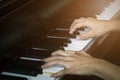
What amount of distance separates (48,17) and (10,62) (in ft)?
1.80

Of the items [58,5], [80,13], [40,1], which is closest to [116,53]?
[80,13]

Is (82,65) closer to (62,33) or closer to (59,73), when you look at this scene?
(59,73)

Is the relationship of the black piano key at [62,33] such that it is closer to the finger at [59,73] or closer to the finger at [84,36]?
the finger at [84,36]

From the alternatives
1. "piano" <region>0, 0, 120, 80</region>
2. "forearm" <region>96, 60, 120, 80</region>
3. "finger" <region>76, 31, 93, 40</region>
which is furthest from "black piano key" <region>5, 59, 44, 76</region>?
"finger" <region>76, 31, 93, 40</region>

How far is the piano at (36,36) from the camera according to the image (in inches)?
58.0

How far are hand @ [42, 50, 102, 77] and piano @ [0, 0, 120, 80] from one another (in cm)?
4

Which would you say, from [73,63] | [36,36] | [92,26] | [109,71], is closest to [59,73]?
[73,63]

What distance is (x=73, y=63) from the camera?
4.78ft

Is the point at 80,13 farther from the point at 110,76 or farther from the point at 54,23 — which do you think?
the point at 110,76

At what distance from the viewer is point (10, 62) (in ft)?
5.08

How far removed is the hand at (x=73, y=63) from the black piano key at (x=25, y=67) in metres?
0.04

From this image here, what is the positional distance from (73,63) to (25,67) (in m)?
0.24

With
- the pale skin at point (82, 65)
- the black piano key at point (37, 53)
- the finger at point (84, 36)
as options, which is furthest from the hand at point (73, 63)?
the finger at point (84, 36)

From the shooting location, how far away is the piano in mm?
1473
